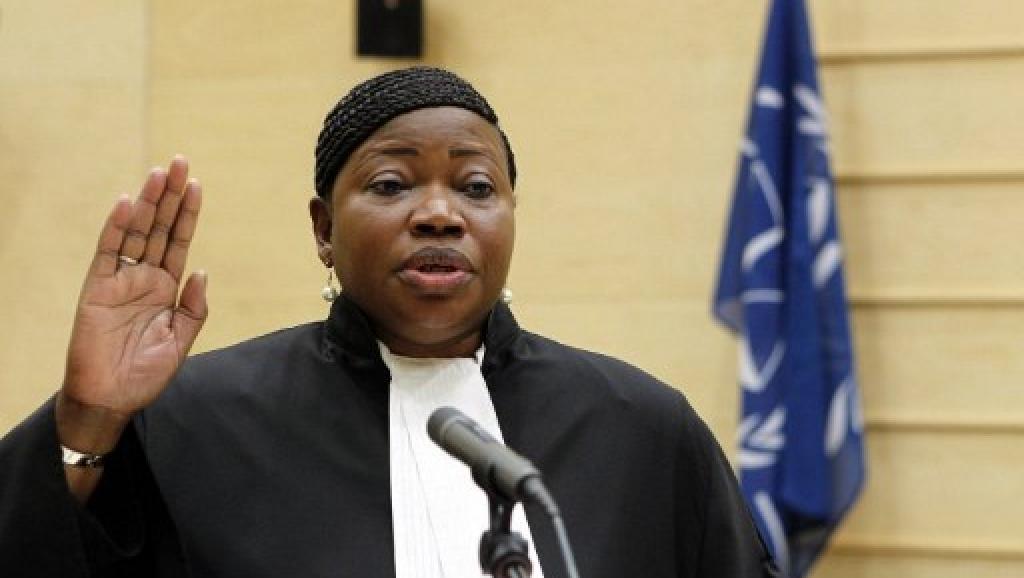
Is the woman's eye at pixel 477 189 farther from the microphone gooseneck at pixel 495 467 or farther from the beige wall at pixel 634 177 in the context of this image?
the beige wall at pixel 634 177

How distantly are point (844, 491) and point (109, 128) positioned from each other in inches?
92.8

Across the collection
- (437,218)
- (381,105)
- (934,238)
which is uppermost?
(381,105)

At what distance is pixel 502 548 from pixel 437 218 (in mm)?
722

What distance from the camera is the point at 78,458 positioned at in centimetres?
241

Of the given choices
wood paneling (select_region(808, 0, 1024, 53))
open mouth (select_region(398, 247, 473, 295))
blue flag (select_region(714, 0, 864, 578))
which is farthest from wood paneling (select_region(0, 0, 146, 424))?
open mouth (select_region(398, 247, 473, 295))

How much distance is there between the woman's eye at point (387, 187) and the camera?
2625 mm

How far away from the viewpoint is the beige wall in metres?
4.88

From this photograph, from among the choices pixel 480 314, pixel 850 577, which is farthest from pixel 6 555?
pixel 850 577

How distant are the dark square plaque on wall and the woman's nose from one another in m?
2.55

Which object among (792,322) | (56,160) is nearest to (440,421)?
(792,322)

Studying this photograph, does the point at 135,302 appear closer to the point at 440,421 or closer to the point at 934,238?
the point at 440,421

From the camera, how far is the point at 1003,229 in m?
4.86

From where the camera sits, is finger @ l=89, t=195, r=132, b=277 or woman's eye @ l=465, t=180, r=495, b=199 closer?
finger @ l=89, t=195, r=132, b=277

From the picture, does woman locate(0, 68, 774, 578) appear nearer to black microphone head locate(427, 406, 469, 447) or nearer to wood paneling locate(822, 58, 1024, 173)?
black microphone head locate(427, 406, 469, 447)
